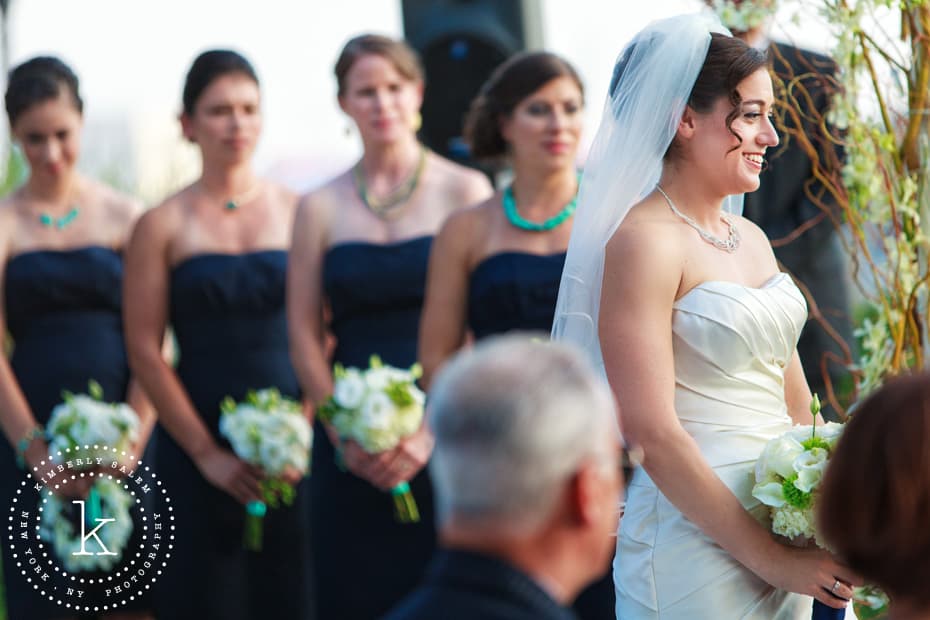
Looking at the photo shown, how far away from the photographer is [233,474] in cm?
555

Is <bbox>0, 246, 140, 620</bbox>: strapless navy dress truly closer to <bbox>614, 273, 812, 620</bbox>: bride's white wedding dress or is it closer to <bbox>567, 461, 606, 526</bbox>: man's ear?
<bbox>614, 273, 812, 620</bbox>: bride's white wedding dress

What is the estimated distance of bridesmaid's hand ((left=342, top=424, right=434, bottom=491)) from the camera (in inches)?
204

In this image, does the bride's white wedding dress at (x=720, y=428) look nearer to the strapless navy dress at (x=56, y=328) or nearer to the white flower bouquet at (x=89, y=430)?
the white flower bouquet at (x=89, y=430)

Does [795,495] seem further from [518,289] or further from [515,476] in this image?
[518,289]

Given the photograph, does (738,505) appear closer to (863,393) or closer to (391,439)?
(863,393)

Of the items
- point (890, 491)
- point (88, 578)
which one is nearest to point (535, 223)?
point (88, 578)

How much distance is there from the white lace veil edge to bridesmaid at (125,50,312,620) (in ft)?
7.67

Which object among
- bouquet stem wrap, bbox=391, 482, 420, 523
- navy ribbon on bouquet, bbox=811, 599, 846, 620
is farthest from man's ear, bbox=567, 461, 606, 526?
bouquet stem wrap, bbox=391, 482, 420, 523

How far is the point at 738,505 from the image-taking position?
129 inches

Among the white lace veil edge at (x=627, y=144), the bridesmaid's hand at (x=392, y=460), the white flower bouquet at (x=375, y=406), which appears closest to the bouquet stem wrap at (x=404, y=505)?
the bridesmaid's hand at (x=392, y=460)

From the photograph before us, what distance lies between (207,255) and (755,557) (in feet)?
10.0

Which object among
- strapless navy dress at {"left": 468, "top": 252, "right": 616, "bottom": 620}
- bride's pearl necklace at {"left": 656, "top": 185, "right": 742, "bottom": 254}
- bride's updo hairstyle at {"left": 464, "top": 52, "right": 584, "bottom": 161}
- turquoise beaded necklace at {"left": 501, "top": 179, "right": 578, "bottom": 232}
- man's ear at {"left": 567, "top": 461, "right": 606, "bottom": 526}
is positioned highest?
bride's updo hairstyle at {"left": 464, "top": 52, "right": 584, "bottom": 161}

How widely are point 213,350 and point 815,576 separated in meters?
3.12

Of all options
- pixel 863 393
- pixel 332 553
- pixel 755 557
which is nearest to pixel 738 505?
pixel 755 557
